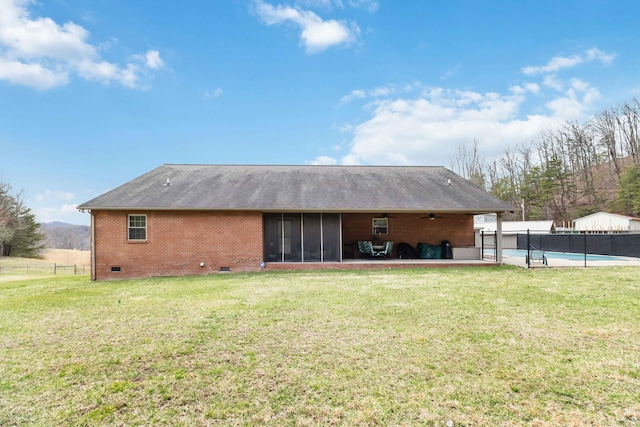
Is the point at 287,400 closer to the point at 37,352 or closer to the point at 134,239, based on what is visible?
the point at 37,352

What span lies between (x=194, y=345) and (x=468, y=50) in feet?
66.9

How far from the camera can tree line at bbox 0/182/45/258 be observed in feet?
117

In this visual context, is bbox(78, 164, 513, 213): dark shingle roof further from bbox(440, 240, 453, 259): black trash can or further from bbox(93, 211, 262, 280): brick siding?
bbox(440, 240, 453, 259): black trash can

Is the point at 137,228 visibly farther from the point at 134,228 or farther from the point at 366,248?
the point at 366,248

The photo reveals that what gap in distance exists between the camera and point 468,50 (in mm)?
19125

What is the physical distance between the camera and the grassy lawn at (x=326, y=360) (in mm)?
3031

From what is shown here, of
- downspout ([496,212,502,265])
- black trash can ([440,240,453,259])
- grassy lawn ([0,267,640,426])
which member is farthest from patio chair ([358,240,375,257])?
grassy lawn ([0,267,640,426])

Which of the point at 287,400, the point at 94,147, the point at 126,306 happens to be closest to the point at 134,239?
the point at 126,306

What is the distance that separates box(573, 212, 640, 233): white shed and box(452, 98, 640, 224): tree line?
184 inches

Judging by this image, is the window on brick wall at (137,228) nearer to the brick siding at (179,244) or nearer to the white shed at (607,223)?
the brick siding at (179,244)

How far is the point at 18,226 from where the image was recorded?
36.4 m

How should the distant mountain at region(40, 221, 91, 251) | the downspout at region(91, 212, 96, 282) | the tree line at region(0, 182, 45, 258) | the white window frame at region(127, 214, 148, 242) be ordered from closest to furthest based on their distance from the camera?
the downspout at region(91, 212, 96, 282)
the white window frame at region(127, 214, 148, 242)
the tree line at region(0, 182, 45, 258)
the distant mountain at region(40, 221, 91, 251)

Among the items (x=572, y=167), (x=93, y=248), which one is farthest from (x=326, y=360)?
(x=572, y=167)

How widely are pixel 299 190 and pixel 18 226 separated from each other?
37.4 meters
